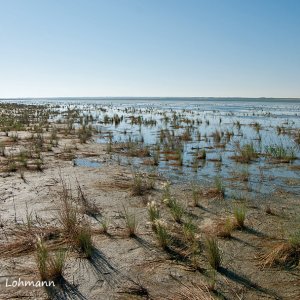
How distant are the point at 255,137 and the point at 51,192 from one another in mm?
14988

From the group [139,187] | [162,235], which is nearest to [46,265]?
[162,235]

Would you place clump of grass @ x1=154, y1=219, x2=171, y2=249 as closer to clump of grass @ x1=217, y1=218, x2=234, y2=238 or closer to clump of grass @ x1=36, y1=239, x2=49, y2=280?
clump of grass @ x1=217, y1=218, x2=234, y2=238

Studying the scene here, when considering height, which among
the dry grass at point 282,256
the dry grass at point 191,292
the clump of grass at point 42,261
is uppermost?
the clump of grass at point 42,261

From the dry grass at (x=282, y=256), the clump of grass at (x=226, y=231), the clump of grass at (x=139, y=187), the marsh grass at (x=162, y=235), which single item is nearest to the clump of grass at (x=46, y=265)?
the marsh grass at (x=162, y=235)

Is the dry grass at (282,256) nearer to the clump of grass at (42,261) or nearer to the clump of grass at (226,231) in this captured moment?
the clump of grass at (226,231)

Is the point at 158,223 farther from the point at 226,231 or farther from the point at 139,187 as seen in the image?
the point at 139,187

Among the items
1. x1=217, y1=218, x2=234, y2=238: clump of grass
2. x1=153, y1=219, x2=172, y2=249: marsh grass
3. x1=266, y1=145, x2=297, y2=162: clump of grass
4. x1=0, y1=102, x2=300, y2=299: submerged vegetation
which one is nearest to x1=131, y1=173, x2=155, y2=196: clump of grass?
x1=0, y1=102, x2=300, y2=299: submerged vegetation

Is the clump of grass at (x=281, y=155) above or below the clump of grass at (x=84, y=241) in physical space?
above

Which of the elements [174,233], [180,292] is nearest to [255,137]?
[174,233]

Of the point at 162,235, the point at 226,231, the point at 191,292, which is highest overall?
the point at 162,235

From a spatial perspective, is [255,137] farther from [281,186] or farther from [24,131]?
[24,131]

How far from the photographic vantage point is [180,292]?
167 inches

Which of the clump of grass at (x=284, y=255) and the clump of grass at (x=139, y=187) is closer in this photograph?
the clump of grass at (x=284, y=255)

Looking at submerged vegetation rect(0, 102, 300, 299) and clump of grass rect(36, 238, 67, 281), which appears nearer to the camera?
clump of grass rect(36, 238, 67, 281)
